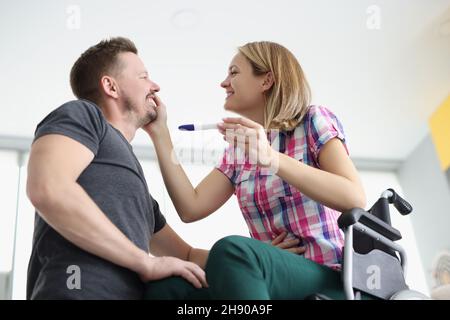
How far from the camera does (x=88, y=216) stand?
1075mm

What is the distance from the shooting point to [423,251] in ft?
14.4

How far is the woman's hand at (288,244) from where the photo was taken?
131 cm

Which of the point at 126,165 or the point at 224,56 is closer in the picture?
the point at 126,165

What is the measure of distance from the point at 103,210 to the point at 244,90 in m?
0.66

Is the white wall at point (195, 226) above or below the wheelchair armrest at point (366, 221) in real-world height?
below

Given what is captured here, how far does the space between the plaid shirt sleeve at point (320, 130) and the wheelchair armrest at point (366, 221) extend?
206 mm

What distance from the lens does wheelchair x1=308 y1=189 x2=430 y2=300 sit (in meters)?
1.14

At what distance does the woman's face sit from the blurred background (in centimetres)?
155

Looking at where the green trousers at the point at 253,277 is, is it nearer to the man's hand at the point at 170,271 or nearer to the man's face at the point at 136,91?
the man's hand at the point at 170,271

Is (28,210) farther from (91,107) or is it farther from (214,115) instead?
(91,107)

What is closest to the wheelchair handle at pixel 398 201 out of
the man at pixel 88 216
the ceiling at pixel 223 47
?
the man at pixel 88 216
